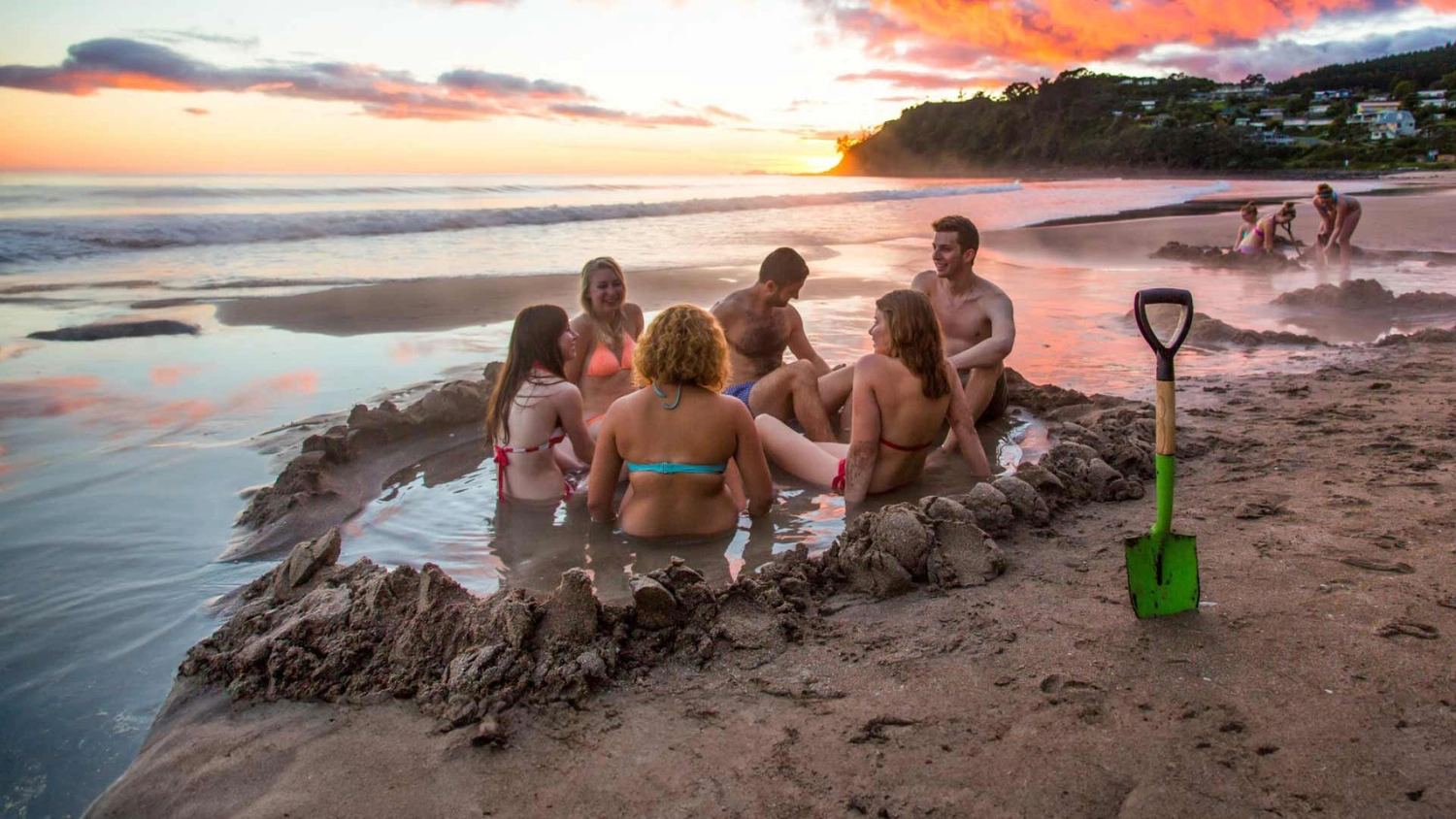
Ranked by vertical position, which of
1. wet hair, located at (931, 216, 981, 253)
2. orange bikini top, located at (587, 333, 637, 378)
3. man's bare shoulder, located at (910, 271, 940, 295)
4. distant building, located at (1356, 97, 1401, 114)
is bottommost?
orange bikini top, located at (587, 333, 637, 378)

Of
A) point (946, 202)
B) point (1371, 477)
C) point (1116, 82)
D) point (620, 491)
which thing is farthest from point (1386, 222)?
point (1116, 82)

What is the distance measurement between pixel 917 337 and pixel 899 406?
0.38 meters

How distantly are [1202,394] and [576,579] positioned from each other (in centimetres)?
527

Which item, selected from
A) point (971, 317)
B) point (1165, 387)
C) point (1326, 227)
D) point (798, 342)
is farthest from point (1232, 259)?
point (1165, 387)

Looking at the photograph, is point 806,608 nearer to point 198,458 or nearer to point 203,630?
point 203,630

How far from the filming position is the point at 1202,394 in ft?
22.0

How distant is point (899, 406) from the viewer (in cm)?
489

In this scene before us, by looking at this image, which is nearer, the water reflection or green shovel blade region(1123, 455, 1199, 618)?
green shovel blade region(1123, 455, 1199, 618)

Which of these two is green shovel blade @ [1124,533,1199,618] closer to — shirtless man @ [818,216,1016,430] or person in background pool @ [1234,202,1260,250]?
shirtless man @ [818,216,1016,430]

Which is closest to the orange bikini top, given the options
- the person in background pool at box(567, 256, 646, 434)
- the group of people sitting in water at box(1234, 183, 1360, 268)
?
the person in background pool at box(567, 256, 646, 434)

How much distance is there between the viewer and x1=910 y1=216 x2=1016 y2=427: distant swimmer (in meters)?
6.29

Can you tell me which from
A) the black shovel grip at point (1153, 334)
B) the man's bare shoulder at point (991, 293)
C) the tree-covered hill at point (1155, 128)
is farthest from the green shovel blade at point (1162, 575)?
the tree-covered hill at point (1155, 128)

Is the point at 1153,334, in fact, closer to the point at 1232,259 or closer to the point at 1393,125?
the point at 1232,259

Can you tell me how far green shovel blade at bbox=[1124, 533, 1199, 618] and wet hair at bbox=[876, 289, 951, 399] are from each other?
73.2 inches
